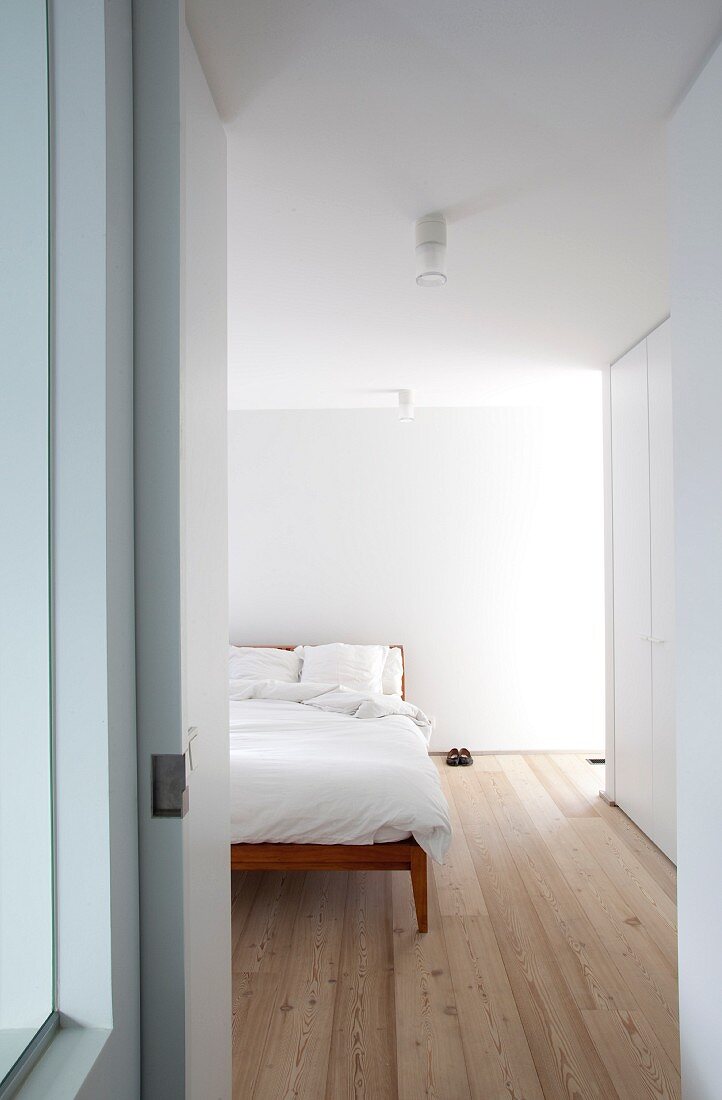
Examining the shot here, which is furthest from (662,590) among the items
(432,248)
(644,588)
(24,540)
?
(24,540)

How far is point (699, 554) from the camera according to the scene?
1602 mm

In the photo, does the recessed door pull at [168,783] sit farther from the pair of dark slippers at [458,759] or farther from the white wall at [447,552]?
the white wall at [447,552]

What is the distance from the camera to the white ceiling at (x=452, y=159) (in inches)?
58.0

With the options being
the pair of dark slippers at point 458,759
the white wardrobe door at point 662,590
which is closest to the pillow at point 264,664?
the pair of dark slippers at point 458,759

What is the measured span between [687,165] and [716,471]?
0.73 meters

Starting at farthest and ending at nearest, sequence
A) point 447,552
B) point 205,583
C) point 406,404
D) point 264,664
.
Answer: point 447,552 < point 264,664 < point 406,404 < point 205,583

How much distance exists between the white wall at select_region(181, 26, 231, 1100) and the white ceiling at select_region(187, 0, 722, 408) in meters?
0.23

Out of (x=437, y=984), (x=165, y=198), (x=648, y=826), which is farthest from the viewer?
(x=648, y=826)

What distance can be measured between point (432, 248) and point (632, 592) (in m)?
2.33

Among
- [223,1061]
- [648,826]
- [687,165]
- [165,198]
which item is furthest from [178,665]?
[648,826]

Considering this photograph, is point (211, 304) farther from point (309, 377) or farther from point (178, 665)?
point (309, 377)

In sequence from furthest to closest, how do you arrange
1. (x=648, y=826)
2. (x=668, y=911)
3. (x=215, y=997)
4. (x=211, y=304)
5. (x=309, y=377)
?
(x=309, y=377), (x=648, y=826), (x=668, y=911), (x=211, y=304), (x=215, y=997)

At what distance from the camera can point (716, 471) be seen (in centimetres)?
152

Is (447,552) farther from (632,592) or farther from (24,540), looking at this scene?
(24,540)
